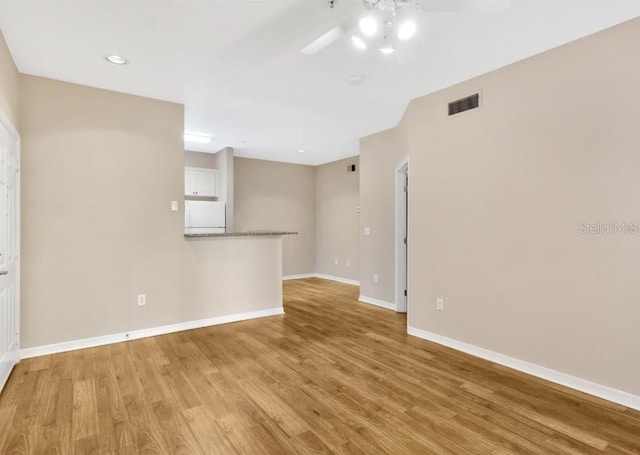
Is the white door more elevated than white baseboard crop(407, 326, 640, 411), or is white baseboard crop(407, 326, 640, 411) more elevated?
the white door

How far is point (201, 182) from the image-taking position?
20.8 feet

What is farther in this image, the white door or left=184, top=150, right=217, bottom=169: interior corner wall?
left=184, top=150, right=217, bottom=169: interior corner wall

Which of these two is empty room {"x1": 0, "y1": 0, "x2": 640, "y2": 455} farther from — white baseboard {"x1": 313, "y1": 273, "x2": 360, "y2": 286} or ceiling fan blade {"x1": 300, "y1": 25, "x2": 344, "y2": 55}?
white baseboard {"x1": 313, "y1": 273, "x2": 360, "y2": 286}

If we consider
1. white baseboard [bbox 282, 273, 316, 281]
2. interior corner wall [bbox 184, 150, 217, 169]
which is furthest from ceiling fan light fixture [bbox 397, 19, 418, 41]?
white baseboard [bbox 282, 273, 316, 281]

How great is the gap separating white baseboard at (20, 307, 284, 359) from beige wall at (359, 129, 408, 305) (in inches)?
62.7

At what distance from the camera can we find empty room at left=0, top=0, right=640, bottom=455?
2.08 metres

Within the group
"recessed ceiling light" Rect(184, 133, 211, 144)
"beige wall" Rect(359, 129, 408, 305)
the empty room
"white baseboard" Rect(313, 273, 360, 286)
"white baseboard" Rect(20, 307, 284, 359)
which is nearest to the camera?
the empty room

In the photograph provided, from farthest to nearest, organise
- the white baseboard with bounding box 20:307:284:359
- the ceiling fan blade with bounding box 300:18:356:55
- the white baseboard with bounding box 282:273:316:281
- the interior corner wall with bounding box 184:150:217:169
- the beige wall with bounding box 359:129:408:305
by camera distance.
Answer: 1. the white baseboard with bounding box 282:273:316:281
2. the interior corner wall with bounding box 184:150:217:169
3. the beige wall with bounding box 359:129:408:305
4. the white baseboard with bounding box 20:307:284:359
5. the ceiling fan blade with bounding box 300:18:356:55

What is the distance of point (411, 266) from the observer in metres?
3.82

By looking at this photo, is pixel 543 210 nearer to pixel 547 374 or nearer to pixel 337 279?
pixel 547 374

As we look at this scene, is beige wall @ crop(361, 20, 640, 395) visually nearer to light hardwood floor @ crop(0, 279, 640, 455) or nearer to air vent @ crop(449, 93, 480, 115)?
air vent @ crop(449, 93, 480, 115)

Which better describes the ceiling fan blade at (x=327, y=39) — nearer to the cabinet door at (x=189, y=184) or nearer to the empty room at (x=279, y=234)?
the empty room at (x=279, y=234)

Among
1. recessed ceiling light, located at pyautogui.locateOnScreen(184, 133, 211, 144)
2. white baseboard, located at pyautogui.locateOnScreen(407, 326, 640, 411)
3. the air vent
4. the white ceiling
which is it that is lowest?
white baseboard, located at pyautogui.locateOnScreen(407, 326, 640, 411)

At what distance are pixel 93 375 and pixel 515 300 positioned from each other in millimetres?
3632
